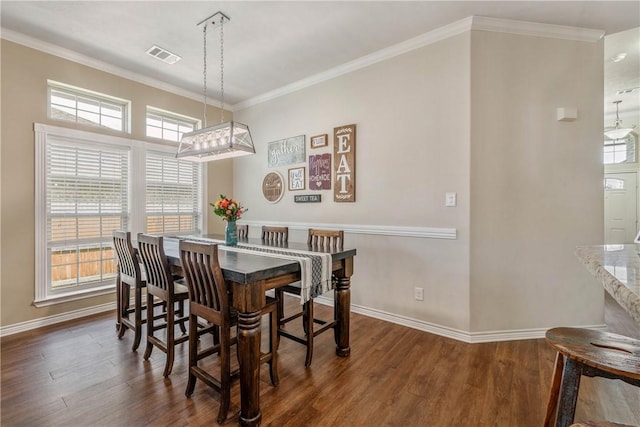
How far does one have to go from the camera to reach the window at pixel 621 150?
17.9 feet

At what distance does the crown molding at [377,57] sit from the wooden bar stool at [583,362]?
105 inches

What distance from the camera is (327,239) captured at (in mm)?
2844

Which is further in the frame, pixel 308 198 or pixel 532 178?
pixel 308 198

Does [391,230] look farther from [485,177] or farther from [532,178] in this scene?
[532,178]

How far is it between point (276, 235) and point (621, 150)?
679 cm

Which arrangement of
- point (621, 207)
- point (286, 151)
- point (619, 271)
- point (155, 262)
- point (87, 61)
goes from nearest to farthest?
point (619, 271) → point (155, 262) → point (87, 61) → point (286, 151) → point (621, 207)

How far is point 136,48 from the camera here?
10.3 ft

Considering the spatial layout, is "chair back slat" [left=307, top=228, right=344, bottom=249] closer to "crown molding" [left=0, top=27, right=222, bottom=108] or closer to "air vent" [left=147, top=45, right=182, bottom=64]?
"air vent" [left=147, top=45, right=182, bottom=64]

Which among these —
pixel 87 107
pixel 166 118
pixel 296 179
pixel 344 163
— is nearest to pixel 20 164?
pixel 87 107

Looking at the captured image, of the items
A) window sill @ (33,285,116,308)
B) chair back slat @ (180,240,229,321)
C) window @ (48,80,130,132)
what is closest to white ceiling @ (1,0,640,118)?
window @ (48,80,130,132)

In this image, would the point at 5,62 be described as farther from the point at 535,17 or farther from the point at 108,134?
the point at 535,17

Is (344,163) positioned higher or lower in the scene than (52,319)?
higher

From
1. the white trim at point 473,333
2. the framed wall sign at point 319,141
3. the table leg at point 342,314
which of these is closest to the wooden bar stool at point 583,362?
the table leg at point 342,314

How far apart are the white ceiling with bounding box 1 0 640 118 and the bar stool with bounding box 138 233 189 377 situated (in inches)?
78.8
